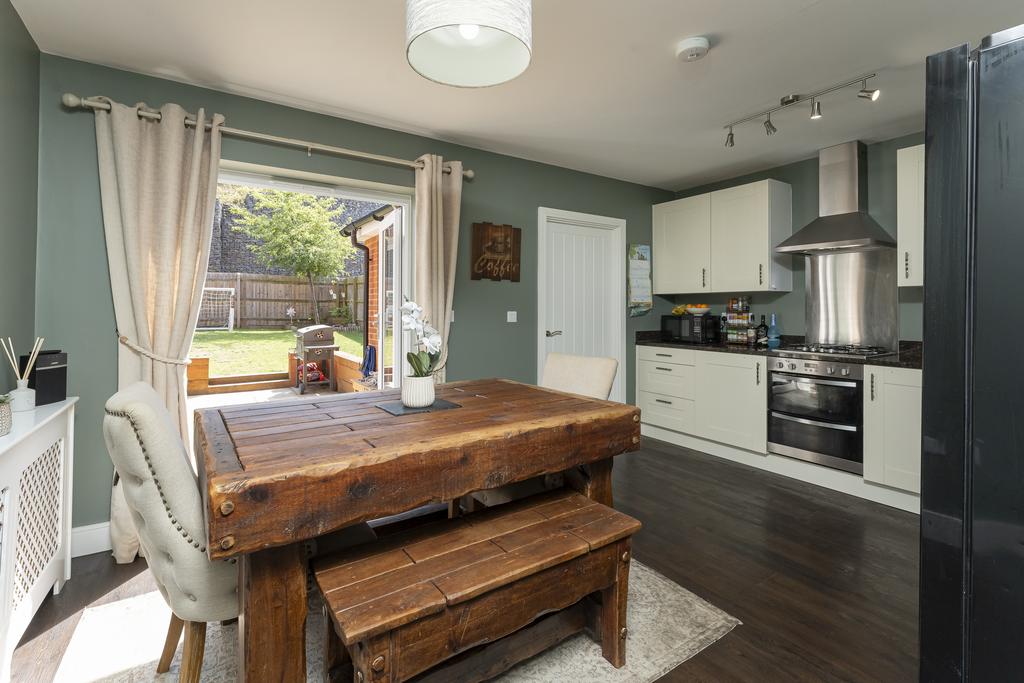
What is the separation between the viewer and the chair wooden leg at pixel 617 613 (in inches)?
63.9

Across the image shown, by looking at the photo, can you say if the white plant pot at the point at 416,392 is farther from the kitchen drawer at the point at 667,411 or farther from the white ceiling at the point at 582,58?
the kitchen drawer at the point at 667,411

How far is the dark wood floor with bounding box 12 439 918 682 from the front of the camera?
1.69m

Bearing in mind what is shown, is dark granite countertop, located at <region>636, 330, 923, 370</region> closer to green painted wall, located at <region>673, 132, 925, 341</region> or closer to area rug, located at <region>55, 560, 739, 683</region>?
green painted wall, located at <region>673, 132, 925, 341</region>

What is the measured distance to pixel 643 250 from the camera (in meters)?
4.82

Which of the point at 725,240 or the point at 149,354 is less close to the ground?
the point at 725,240

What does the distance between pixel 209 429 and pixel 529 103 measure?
2.50m

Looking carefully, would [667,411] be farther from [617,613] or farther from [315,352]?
[315,352]

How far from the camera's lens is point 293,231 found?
6707 millimetres

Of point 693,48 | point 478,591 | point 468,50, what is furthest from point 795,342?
point 478,591

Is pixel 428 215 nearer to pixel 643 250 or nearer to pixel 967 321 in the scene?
pixel 643 250

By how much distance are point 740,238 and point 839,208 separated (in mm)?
721

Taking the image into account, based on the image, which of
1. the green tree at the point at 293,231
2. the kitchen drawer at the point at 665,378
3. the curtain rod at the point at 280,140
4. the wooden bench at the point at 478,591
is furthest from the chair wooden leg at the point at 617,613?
the green tree at the point at 293,231

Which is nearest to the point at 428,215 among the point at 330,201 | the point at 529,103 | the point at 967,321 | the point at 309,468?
the point at 529,103

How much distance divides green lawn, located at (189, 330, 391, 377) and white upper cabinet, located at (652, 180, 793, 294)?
13.2 feet
